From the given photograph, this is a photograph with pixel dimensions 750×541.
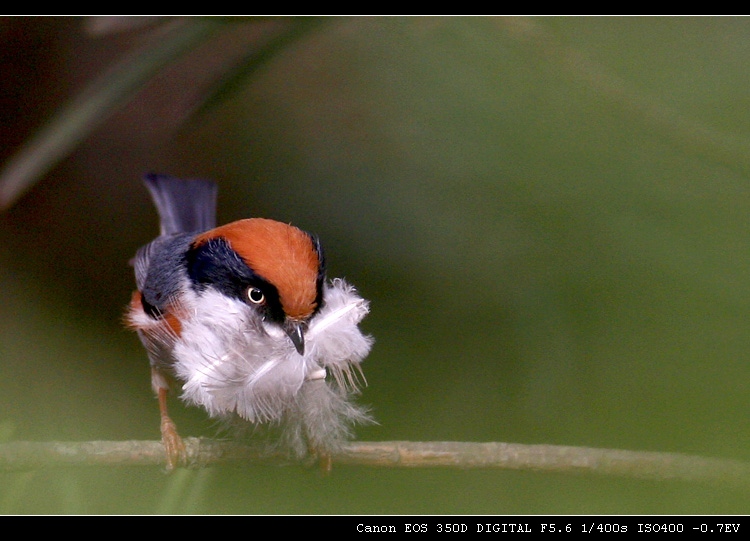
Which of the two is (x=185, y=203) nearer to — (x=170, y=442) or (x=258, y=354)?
(x=170, y=442)

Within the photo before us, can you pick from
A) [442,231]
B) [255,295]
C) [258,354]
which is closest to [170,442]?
[258,354]

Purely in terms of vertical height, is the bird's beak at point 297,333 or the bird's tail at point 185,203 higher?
the bird's tail at point 185,203

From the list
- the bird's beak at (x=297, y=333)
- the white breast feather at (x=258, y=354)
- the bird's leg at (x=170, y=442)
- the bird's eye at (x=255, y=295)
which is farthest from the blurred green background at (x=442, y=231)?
the bird's eye at (x=255, y=295)

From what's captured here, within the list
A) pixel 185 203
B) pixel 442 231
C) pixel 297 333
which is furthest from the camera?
pixel 185 203

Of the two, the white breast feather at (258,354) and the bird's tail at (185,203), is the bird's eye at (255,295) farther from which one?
the bird's tail at (185,203)

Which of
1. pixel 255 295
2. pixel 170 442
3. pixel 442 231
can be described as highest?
pixel 442 231

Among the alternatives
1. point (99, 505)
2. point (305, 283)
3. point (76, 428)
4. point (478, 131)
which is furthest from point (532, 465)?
point (76, 428)
